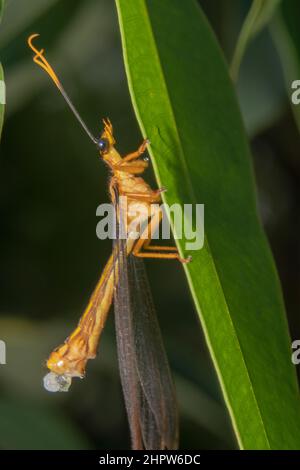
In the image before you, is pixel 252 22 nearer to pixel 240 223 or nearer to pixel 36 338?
pixel 240 223

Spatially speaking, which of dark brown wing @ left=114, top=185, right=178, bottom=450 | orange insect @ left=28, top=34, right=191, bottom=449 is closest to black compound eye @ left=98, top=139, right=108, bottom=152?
orange insect @ left=28, top=34, right=191, bottom=449

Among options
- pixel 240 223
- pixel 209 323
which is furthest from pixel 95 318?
Result: pixel 209 323

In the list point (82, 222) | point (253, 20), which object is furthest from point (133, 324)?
point (82, 222)

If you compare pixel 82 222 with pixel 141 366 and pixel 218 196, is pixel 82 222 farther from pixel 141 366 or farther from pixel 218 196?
pixel 218 196

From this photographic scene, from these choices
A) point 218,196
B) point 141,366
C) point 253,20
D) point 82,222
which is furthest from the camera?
point 82,222

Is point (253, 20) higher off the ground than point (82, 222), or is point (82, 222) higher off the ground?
point (82, 222)

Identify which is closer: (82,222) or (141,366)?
(141,366)

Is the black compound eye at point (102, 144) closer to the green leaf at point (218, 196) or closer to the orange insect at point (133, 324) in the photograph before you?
the orange insect at point (133, 324)

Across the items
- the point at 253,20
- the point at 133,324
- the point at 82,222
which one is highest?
the point at 82,222
